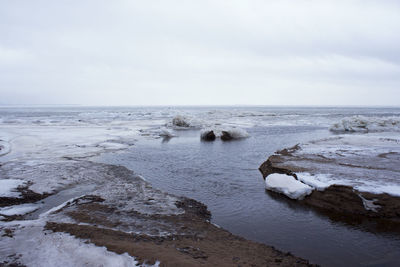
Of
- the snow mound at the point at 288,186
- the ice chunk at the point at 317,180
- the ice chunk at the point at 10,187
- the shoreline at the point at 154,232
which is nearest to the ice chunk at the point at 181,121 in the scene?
the snow mound at the point at 288,186

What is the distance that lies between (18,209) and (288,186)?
23.6 ft

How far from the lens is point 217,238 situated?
534 cm

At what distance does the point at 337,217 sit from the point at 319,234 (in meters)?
1.21

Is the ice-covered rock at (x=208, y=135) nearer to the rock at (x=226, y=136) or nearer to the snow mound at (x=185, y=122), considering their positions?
the rock at (x=226, y=136)

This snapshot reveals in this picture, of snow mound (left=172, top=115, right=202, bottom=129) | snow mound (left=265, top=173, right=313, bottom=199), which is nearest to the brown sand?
snow mound (left=265, top=173, right=313, bottom=199)

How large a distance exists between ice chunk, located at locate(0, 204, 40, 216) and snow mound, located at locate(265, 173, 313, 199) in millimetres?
6558

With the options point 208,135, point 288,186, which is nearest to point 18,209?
point 288,186

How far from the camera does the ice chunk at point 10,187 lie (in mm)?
7623

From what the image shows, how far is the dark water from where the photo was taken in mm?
5223

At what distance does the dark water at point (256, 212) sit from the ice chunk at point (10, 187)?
3904 mm

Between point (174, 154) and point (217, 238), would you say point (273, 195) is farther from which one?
point (174, 154)

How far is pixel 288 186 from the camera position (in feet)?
27.2

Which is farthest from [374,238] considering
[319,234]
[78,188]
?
[78,188]

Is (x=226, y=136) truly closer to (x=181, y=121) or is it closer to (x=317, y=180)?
(x=181, y=121)
